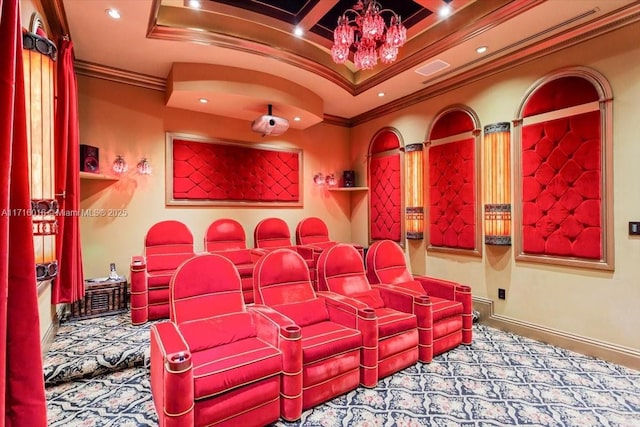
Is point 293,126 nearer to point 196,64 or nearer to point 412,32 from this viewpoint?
point 196,64

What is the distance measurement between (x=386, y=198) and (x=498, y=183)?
1916 millimetres

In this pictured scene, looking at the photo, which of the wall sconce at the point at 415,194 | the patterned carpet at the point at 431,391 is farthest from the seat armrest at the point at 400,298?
the wall sconce at the point at 415,194

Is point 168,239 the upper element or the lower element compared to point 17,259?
lower

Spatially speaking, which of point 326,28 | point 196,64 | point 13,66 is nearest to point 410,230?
point 326,28

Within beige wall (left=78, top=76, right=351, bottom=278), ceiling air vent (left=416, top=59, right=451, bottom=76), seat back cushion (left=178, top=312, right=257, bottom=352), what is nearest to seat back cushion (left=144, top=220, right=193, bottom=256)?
beige wall (left=78, top=76, right=351, bottom=278)

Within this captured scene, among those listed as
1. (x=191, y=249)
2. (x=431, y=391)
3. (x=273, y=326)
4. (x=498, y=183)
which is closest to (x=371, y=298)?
(x=431, y=391)

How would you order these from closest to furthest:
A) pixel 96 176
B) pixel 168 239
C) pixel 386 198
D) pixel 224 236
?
pixel 96 176, pixel 168 239, pixel 224 236, pixel 386 198

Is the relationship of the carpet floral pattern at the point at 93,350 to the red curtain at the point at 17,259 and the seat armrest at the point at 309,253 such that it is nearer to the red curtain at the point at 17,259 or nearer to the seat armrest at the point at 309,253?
the red curtain at the point at 17,259

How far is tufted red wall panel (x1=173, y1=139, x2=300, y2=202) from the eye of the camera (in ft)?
15.0

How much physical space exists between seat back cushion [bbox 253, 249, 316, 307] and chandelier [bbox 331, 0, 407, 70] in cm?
192

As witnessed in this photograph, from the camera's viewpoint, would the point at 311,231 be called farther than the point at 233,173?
Yes

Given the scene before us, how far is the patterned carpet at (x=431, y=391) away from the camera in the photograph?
7.10 ft

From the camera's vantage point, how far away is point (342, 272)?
3.36m

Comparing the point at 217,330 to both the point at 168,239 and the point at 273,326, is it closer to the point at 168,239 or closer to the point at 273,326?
the point at 273,326
